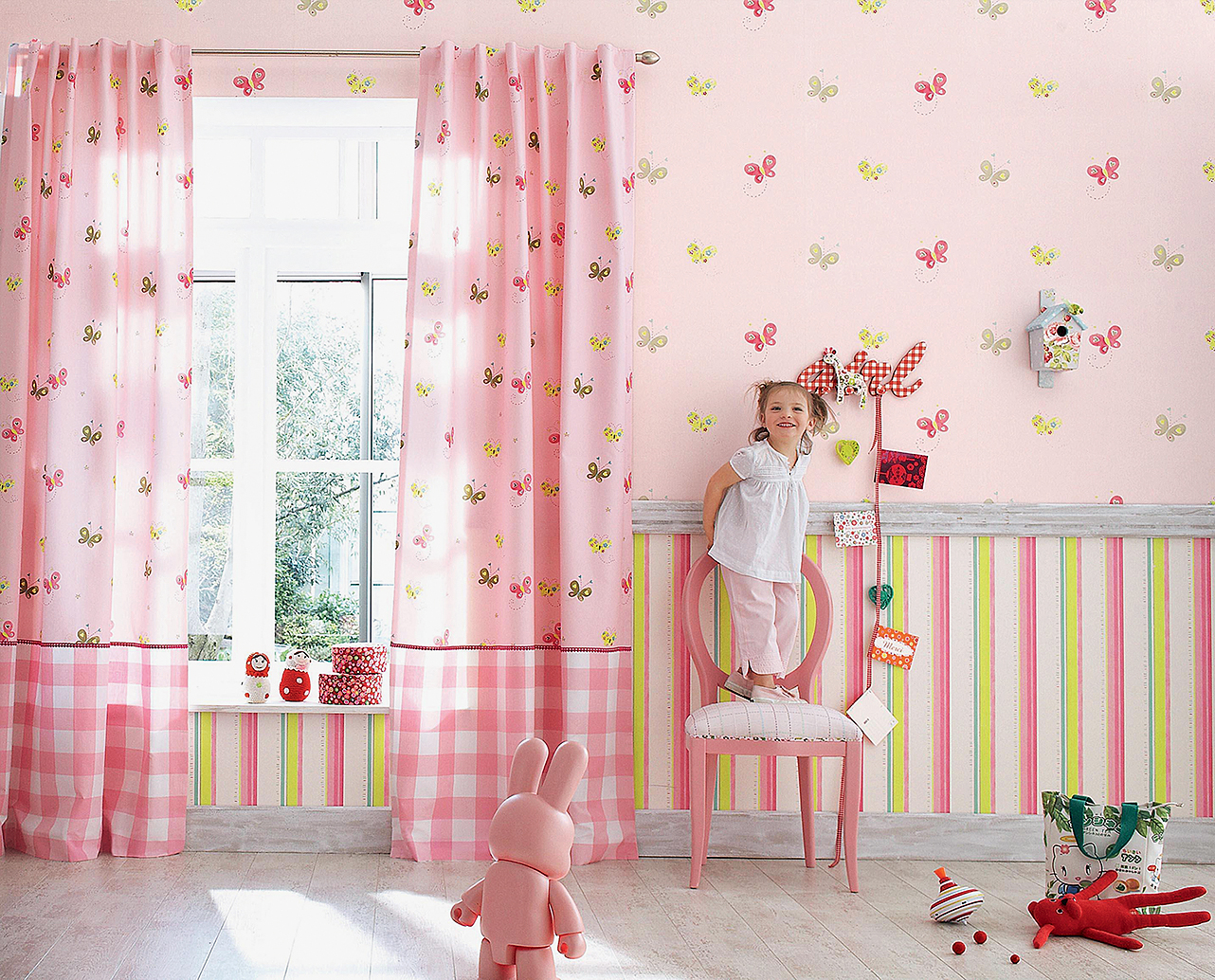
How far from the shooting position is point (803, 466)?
107 inches

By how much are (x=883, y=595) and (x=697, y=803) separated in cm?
82

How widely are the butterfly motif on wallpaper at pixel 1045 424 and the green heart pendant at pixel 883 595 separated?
632 millimetres

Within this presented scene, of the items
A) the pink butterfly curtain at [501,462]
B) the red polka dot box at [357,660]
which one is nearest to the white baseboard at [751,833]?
the pink butterfly curtain at [501,462]

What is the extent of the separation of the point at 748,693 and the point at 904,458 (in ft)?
2.66

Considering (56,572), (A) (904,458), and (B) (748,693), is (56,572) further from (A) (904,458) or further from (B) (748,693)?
(A) (904,458)

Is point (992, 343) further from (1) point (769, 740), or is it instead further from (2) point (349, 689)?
(2) point (349, 689)

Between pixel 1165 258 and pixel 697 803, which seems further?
pixel 1165 258

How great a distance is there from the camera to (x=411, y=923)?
2.20 meters

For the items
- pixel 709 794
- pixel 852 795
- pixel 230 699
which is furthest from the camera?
pixel 230 699

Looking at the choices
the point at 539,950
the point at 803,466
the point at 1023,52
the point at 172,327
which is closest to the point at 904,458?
the point at 803,466

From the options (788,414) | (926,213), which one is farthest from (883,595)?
(926,213)

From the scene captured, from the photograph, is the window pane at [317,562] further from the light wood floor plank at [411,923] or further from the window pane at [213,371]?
the light wood floor plank at [411,923]

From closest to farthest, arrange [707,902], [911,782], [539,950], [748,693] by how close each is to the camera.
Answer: [539,950]
[707,902]
[748,693]
[911,782]

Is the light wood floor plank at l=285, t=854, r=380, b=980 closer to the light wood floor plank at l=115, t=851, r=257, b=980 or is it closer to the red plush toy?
the light wood floor plank at l=115, t=851, r=257, b=980
